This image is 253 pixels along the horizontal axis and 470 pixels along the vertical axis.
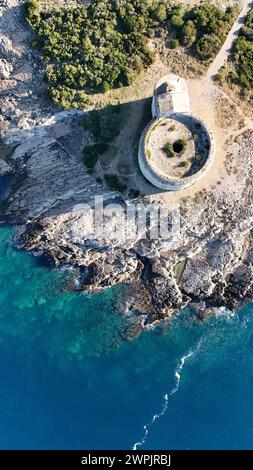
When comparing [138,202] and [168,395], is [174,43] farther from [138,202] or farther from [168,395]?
[168,395]

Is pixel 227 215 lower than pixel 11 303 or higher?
higher

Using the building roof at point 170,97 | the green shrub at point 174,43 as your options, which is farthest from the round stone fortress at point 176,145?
the green shrub at point 174,43

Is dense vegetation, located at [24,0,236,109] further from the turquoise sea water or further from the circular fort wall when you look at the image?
the turquoise sea water

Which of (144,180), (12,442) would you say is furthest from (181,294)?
(12,442)

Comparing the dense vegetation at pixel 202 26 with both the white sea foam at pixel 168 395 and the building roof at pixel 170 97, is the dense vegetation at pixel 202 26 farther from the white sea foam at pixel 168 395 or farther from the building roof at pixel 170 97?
the white sea foam at pixel 168 395

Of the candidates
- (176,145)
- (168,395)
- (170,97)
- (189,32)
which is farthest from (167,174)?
(168,395)

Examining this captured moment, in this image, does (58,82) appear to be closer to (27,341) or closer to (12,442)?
(27,341)

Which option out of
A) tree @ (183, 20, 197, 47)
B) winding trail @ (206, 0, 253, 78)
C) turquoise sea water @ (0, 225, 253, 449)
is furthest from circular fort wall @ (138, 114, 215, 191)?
turquoise sea water @ (0, 225, 253, 449)
